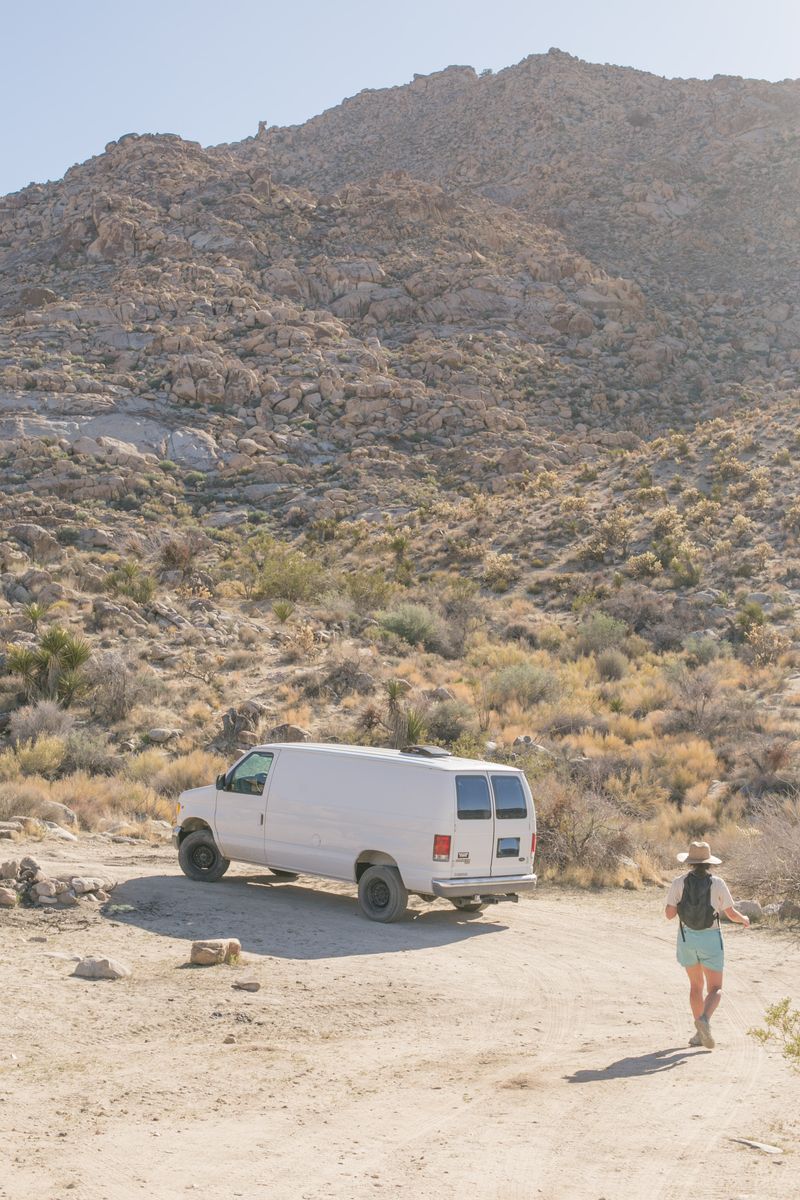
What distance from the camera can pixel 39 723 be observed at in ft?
73.8

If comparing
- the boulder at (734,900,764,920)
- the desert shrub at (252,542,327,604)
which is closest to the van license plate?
the boulder at (734,900,764,920)

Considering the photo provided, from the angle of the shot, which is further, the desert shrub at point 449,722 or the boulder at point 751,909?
the desert shrub at point 449,722

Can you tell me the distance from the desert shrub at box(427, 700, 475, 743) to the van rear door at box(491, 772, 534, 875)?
1015cm

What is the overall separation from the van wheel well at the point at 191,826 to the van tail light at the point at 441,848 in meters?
3.35

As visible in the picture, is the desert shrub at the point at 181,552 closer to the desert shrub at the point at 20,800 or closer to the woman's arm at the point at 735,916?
the desert shrub at the point at 20,800

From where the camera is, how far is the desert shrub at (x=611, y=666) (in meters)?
29.3

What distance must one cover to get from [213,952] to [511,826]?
4043 millimetres

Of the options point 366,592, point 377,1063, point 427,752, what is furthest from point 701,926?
point 366,592

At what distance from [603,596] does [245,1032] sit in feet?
93.9

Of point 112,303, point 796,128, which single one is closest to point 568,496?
point 112,303

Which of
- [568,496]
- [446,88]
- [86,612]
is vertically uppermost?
[446,88]

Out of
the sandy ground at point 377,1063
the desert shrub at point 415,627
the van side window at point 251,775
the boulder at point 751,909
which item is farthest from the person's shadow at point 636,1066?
the desert shrub at point 415,627

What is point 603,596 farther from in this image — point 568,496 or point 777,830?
point 777,830

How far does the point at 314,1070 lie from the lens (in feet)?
25.4
